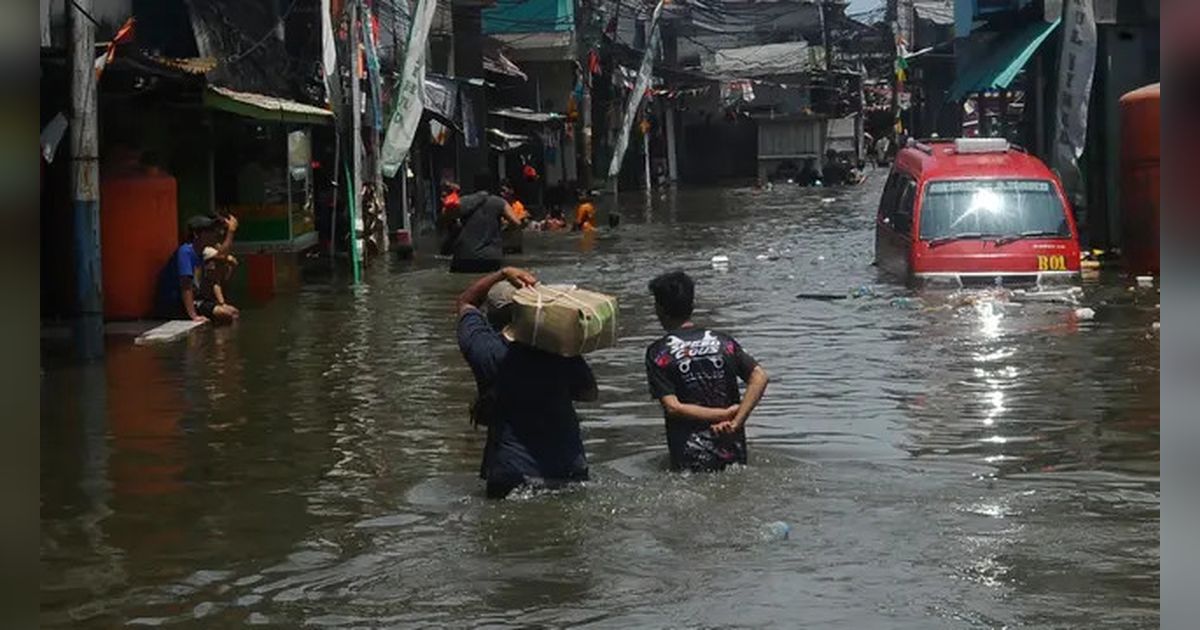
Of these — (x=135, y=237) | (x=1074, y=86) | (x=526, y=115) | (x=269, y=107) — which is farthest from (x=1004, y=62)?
(x=526, y=115)

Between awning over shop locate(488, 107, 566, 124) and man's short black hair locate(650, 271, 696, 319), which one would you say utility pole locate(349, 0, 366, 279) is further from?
awning over shop locate(488, 107, 566, 124)

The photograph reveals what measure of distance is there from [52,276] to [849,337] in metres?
8.00

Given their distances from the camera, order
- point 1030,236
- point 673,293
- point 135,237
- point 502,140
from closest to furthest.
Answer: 1. point 673,293
2. point 135,237
3. point 1030,236
4. point 502,140

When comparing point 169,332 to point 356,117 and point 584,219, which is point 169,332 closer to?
point 356,117

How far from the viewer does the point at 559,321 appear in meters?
8.03

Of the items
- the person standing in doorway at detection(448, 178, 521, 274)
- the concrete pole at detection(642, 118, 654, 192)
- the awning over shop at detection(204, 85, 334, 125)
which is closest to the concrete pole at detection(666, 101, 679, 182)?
the concrete pole at detection(642, 118, 654, 192)

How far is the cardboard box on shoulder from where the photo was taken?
8.03 m

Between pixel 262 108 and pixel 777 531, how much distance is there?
13.3 meters

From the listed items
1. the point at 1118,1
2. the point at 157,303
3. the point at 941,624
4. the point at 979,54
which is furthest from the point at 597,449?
the point at 979,54

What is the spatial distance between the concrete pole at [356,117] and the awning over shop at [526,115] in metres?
19.7

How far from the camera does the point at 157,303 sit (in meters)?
18.3

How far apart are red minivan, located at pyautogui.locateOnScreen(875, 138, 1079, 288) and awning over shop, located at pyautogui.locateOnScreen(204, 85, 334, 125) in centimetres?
747

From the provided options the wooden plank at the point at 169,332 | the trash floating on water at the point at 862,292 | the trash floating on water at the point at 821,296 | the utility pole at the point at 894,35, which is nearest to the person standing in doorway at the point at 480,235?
the wooden plank at the point at 169,332
